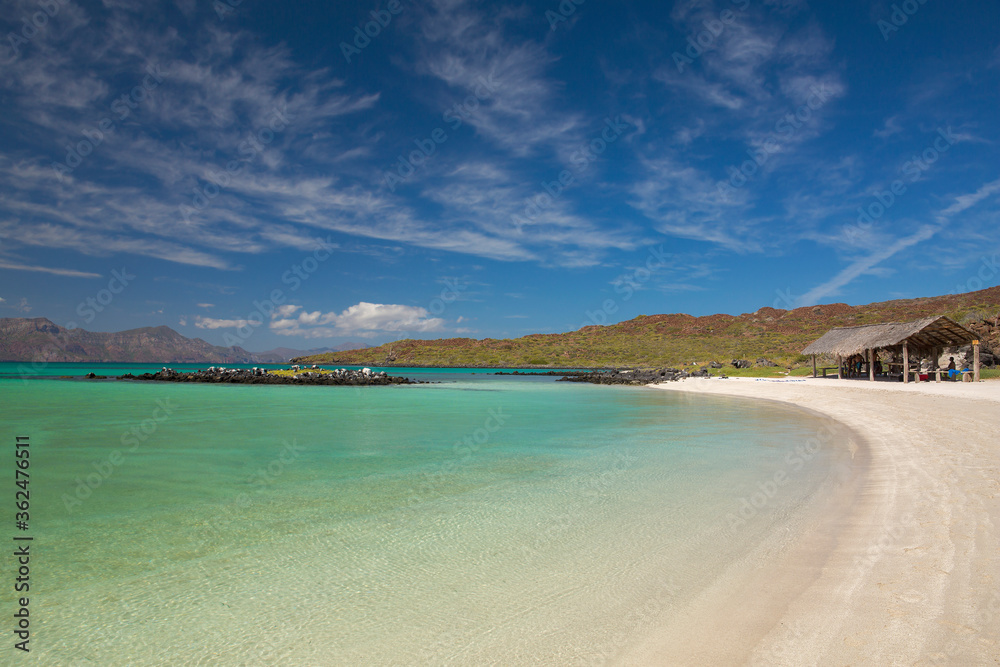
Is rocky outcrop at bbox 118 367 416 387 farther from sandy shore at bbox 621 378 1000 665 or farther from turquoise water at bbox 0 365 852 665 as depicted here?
sandy shore at bbox 621 378 1000 665

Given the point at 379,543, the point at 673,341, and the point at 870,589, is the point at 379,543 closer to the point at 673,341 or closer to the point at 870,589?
the point at 870,589

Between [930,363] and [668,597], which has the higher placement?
[930,363]

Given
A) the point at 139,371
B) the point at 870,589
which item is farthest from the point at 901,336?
the point at 139,371

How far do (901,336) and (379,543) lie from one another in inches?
1282

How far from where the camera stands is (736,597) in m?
3.77

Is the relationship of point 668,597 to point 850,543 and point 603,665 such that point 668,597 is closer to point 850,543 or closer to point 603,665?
point 603,665

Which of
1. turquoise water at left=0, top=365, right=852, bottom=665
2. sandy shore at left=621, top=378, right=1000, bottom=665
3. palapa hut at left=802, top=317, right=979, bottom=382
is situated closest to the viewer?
sandy shore at left=621, top=378, right=1000, bottom=665

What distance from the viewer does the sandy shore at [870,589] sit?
9.70 ft

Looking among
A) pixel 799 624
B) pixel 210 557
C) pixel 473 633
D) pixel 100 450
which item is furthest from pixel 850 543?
pixel 100 450

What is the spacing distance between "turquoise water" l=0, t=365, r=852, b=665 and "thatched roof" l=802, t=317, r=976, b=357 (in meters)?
22.7

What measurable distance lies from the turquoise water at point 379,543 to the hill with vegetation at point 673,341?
154ft

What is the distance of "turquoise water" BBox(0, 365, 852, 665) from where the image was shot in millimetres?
3279

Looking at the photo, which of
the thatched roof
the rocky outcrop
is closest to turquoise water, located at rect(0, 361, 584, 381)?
the rocky outcrop

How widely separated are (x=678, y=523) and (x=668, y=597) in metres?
1.99
